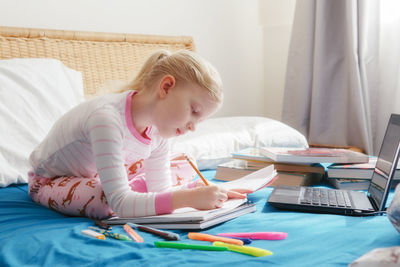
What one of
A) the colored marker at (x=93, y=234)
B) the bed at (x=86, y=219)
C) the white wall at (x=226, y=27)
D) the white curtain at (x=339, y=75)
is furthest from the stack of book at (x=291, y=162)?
the white wall at (x=226, y=27)

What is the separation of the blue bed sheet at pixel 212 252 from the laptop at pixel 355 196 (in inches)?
1.2

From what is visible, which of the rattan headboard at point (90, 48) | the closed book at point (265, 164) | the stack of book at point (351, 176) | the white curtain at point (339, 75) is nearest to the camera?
the stack of book at point (351, 176)

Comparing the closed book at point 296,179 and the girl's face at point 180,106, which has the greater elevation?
the girl's face at point 180,106

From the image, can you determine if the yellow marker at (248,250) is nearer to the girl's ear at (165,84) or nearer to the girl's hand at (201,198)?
the girl's hand at (201,198)

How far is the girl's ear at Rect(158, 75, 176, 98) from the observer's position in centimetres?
107

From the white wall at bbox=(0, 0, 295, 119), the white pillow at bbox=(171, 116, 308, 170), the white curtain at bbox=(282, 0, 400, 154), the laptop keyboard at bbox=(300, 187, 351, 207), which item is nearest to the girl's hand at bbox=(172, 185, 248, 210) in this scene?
the laptop keyboard at bbox=(300, 187, 351, 207)

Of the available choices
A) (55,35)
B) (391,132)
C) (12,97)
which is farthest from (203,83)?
(55,35)

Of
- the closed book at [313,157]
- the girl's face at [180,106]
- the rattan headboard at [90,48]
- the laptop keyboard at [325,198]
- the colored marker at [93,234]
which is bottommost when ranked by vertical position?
the colored marker at [93,234]

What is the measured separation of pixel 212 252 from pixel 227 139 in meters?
1.02

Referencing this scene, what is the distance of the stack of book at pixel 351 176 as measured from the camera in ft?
4.05

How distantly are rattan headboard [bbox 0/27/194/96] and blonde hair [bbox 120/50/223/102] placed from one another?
62cm

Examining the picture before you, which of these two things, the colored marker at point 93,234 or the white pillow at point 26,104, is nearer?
the colored marker at point 93,234

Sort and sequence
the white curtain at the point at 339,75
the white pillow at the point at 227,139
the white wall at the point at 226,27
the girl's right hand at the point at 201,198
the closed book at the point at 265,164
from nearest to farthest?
the girl's right hand at the point at 201,198 → the closed book at the point at 265,164 → the white pillow at the point at 227,139 → the white wall at the point at 226,27 → the white curtain at the point at 339,75

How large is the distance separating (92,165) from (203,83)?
39 centimetres
